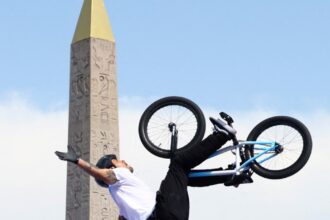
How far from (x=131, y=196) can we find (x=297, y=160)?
224 centimetres

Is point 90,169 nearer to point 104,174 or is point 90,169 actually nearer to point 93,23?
point 104,174

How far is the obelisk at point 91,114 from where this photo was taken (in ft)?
81.7

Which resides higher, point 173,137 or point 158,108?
point 158,108

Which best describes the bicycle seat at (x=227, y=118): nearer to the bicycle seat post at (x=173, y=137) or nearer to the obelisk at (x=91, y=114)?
the bicycle seat post at (x=173, y=137)

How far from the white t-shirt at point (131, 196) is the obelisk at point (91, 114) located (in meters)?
15.3

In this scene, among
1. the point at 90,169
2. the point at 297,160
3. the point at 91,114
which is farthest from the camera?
the point at 91,114

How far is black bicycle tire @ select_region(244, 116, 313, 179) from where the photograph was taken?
10.5m

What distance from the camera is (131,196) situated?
902cm

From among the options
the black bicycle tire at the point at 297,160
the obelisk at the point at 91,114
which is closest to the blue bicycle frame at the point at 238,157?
the black bicycle tire at the point at 297,160

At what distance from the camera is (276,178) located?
1062 cm

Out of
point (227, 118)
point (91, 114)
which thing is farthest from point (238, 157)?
point (91, 114)

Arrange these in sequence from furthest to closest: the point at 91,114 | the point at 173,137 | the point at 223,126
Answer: the point at 91,114, the point at 173,137, the point at 223,126

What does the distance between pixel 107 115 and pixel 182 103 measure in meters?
14.3

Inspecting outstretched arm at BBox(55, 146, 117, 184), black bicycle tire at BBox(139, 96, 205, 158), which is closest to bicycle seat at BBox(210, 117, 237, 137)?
black bicycle tire at BBox(139, 96, 205, 158)
